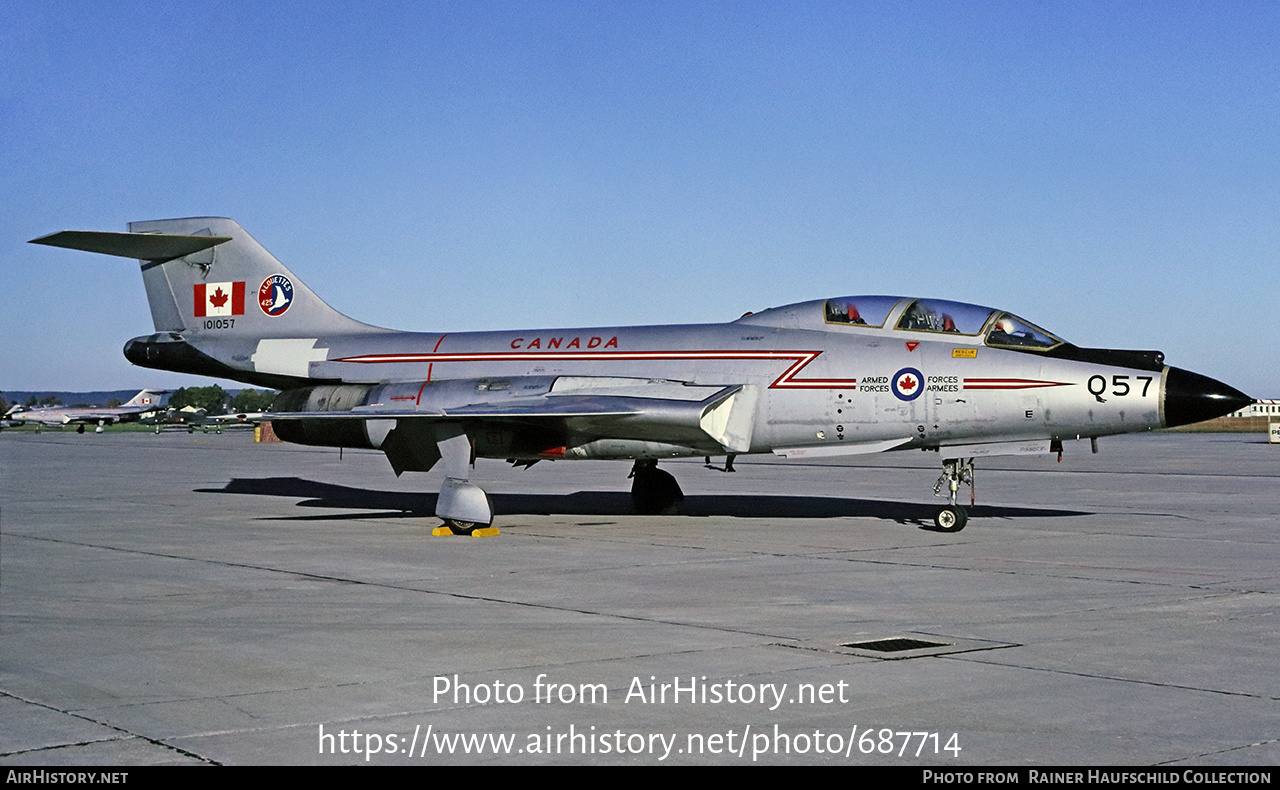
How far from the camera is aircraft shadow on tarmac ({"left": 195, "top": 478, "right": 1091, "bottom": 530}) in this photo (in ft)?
58.8

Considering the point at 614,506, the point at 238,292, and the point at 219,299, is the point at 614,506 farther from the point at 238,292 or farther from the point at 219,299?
the point at 219,299

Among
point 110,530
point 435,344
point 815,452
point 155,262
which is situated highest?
point 155,262

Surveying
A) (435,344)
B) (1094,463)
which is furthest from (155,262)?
(1094,463)

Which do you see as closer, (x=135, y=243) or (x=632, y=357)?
(x=632, y=357)

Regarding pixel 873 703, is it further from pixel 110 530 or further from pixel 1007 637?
pixel 110 530

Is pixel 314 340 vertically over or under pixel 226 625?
over

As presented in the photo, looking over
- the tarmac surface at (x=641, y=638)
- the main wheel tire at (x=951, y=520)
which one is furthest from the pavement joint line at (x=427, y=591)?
the main wheel tire at (x=951, y=520)

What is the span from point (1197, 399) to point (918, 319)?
342cm

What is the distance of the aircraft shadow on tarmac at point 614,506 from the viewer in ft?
58.8

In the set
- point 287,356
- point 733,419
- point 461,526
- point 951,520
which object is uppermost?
point 287,356

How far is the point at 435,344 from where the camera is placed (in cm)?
1823

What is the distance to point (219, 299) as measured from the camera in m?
19.6

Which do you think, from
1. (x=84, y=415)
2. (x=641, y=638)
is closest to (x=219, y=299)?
(x=641, y=638)

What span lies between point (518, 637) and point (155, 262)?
1393cm
